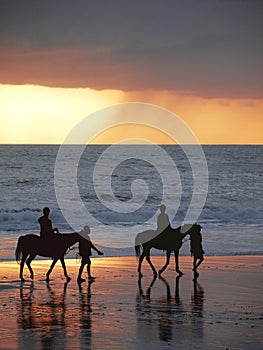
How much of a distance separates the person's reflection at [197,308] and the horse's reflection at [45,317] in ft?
7.20

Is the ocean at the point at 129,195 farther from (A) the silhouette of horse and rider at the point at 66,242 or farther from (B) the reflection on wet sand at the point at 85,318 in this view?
(B) the reflection on wet sand at the point at 85,318

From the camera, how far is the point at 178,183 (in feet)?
263

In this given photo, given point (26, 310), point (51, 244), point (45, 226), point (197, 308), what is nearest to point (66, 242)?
point (51, 244)

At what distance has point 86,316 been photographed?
14.3 metres

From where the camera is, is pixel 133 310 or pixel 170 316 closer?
pixel 170 316

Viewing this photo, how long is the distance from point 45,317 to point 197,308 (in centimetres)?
303

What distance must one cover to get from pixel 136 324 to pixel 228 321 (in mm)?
1642

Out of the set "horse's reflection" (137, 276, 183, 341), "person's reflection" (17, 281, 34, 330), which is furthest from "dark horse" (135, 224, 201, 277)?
"person's reflection" (17, 281, 34, 330)

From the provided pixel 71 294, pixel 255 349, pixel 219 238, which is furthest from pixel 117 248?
pixel 255 349

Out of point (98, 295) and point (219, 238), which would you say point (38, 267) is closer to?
point (98, 295)

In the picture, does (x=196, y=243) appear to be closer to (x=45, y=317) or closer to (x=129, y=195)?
(x=45, y=317)

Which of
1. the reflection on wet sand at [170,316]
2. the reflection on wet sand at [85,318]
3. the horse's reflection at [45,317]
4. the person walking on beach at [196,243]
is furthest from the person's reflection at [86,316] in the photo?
the person walking on beach at [196,243]

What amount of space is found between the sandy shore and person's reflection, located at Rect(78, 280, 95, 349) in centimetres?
1

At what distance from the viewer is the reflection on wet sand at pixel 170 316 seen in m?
12.8
